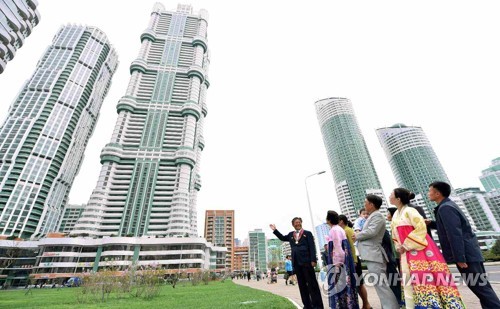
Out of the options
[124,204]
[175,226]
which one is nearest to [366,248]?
[175,226]

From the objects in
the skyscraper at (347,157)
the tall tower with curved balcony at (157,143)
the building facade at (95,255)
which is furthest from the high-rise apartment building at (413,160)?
the tall tower with curved balcony at (157,143)

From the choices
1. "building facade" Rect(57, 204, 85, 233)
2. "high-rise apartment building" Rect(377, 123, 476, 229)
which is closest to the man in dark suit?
"high-rise apartment building" Rect(377, 123, 476, 229)

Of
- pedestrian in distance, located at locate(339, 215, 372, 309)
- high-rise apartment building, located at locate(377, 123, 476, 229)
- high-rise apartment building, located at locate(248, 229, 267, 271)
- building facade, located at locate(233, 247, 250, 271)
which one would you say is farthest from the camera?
high-rise apartment building, located at locate(248, 229, 267, 271)

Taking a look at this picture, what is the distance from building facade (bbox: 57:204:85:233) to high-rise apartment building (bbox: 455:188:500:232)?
600 ft

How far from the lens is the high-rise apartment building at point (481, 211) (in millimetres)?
90412

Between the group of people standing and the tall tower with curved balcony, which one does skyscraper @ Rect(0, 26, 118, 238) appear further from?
the group of people standing

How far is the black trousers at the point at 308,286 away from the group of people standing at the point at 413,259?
2 centimetres

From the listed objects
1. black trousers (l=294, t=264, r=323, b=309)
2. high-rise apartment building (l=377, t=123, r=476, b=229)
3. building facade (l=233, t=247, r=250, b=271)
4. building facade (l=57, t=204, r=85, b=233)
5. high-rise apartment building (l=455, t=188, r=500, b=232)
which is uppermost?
high-rise apartment building (l=377, t=123, r=476, b=229)

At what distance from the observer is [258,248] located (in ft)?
453

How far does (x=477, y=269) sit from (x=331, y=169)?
134554 mm

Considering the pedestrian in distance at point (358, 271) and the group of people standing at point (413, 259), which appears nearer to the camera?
the group of people standing at point (413, 259)

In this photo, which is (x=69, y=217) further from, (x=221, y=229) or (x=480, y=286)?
(x=480, y=286)

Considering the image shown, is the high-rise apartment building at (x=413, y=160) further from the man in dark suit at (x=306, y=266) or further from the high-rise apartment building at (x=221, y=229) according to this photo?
the man in dark suit at (x=306, y=266)

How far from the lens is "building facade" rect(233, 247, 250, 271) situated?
125 m
